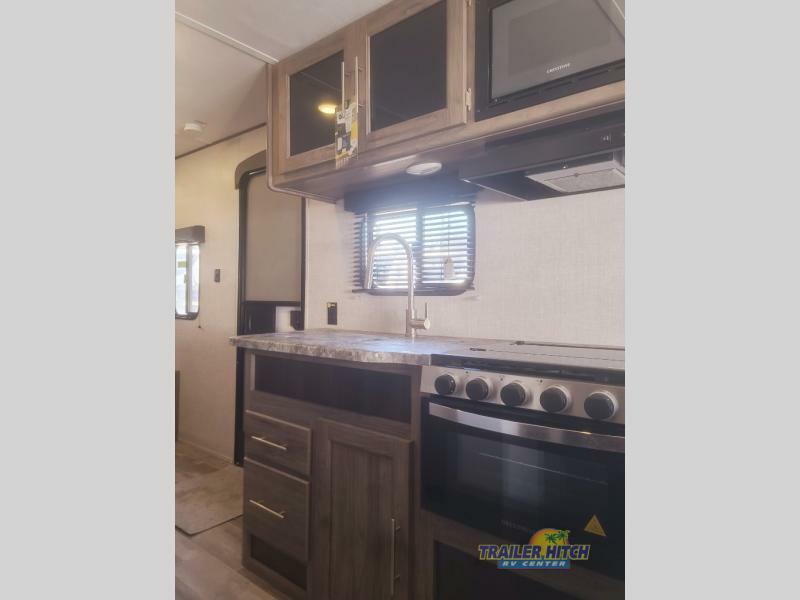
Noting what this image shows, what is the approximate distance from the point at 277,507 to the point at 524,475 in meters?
1.14

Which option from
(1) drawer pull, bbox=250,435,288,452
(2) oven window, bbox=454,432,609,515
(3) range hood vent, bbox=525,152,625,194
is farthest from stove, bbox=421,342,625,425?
(1) drawer pull, bbox=250,435,288,452

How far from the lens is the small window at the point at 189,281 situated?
3809mm

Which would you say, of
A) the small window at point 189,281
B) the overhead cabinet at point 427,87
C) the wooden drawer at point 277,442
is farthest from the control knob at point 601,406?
the small window at point 189,281

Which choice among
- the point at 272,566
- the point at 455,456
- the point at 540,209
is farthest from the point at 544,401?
the point at 272,566

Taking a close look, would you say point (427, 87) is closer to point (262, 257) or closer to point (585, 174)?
point (585, 174)

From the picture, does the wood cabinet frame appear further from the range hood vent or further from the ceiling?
the range hood vent

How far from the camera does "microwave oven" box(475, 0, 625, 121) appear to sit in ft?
4.37

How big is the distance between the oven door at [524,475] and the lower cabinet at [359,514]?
14cm

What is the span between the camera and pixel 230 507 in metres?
2.67

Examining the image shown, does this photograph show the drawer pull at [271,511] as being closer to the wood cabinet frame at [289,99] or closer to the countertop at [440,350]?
the countertop at [440,350]

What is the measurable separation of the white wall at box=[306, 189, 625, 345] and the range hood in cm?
12

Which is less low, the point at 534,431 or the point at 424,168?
the point at 424,168

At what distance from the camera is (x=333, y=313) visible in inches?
103

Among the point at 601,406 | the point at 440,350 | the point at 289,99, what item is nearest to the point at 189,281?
the point at 289,99
